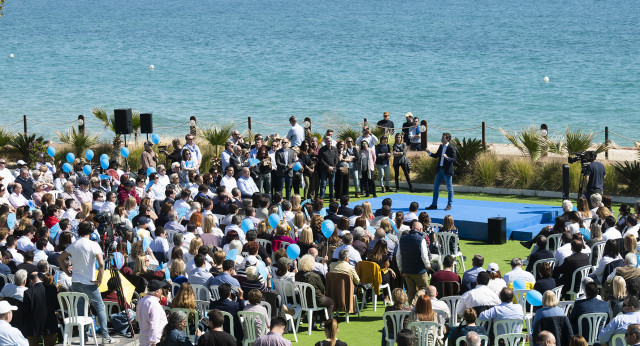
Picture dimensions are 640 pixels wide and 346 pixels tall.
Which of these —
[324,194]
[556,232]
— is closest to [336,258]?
[556,232]

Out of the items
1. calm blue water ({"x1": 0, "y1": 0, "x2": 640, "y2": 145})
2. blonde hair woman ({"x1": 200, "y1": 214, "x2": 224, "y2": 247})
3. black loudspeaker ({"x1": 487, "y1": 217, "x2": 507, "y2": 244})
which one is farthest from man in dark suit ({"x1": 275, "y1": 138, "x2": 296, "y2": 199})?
calm blue water ({"x1": 0, "y1": 0, "x2": 640, "y2": 145})

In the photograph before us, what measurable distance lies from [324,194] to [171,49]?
6951cm

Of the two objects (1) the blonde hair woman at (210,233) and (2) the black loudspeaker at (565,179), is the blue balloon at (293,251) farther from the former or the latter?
(2) the black loudspeaker at (565,179)

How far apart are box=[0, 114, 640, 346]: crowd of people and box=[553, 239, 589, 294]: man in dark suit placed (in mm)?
18

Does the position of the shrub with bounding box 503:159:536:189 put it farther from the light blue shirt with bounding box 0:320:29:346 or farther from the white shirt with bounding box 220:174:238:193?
the light blue shirt with bounding box 0:320:29:346

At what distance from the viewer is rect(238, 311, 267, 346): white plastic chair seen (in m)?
9.91

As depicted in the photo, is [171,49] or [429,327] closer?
[429,327]

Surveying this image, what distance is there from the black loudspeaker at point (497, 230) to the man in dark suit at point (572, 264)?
4193 mm

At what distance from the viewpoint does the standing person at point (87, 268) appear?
418 inches

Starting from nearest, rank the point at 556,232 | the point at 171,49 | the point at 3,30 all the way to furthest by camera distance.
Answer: the point at 556,232
the point at 171,49
the point at 3,30

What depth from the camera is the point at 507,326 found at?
983cm

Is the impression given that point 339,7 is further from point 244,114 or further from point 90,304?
point 90,304

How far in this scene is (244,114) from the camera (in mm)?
55438

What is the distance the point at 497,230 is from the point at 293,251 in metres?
5.48
